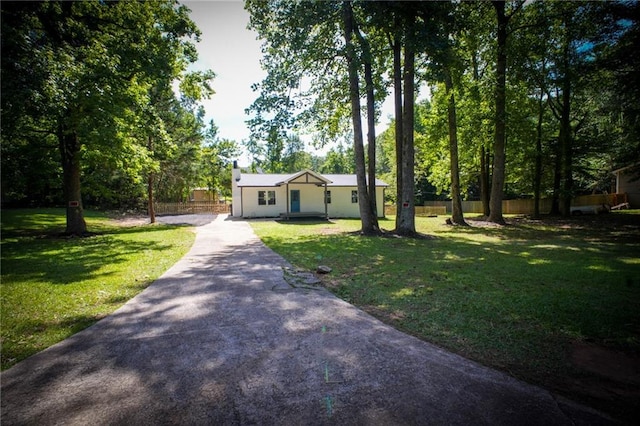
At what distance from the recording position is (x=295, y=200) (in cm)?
2544

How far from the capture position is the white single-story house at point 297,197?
2472 centimetres

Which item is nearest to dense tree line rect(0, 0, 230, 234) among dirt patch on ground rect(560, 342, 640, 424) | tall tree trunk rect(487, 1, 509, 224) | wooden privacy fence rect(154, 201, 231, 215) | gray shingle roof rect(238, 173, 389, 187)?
gray shingle roof rect(238, 173, 389, 187)

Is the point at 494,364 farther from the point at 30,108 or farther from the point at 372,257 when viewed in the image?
the point at 30,108

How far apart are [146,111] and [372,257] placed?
1180 centimetres

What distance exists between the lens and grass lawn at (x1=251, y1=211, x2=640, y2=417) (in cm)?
296

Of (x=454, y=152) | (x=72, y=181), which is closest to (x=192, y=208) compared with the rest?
(x=72, y=181)

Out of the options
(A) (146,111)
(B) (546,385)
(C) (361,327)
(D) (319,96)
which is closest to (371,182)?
(D) (319,96)

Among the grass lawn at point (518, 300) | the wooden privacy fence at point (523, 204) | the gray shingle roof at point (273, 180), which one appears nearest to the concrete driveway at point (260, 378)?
the grass lawn at point (518, 300)

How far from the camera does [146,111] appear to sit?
1295cm

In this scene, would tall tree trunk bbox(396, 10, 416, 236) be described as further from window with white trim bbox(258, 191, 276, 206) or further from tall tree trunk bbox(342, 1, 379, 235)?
window with white trim bbox(258, 191, 276, 206)

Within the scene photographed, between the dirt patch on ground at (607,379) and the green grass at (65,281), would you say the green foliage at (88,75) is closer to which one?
the green grass at (65,281)

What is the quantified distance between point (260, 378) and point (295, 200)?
2287 centimetres

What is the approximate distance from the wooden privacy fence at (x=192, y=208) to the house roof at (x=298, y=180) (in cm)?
743

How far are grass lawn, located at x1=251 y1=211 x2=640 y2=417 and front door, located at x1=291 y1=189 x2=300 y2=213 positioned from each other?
15.8 m
